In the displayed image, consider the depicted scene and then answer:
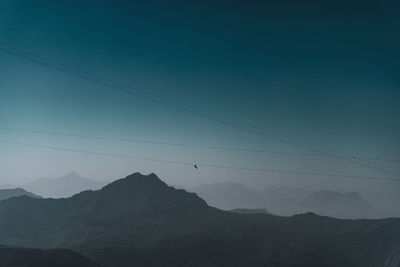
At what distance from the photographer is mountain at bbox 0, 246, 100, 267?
102 meters

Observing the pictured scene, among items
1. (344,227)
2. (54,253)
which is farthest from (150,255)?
(344,227)

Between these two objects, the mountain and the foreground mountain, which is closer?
the mountain

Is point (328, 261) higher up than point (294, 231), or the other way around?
point (294, 231)

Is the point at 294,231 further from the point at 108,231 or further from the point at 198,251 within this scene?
the point at 108,231

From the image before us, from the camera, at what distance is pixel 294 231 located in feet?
586

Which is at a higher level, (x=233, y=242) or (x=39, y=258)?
(x=233, y=242)

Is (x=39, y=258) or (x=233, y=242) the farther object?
(x=233, y=242)

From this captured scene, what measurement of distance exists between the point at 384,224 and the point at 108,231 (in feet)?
421

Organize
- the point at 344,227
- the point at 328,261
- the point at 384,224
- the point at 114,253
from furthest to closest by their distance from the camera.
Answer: the point at 344,227 < the point at 384,224 < the point at 114,253 < the point at 328,261

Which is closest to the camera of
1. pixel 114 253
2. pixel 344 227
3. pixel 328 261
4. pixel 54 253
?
pixel 54 253

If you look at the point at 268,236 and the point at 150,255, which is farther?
the point at 268,236

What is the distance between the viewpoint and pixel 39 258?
10819 cm

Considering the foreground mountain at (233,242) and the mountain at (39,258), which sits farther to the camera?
the foreground mountain at (233,242)

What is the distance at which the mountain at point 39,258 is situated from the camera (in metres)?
102
